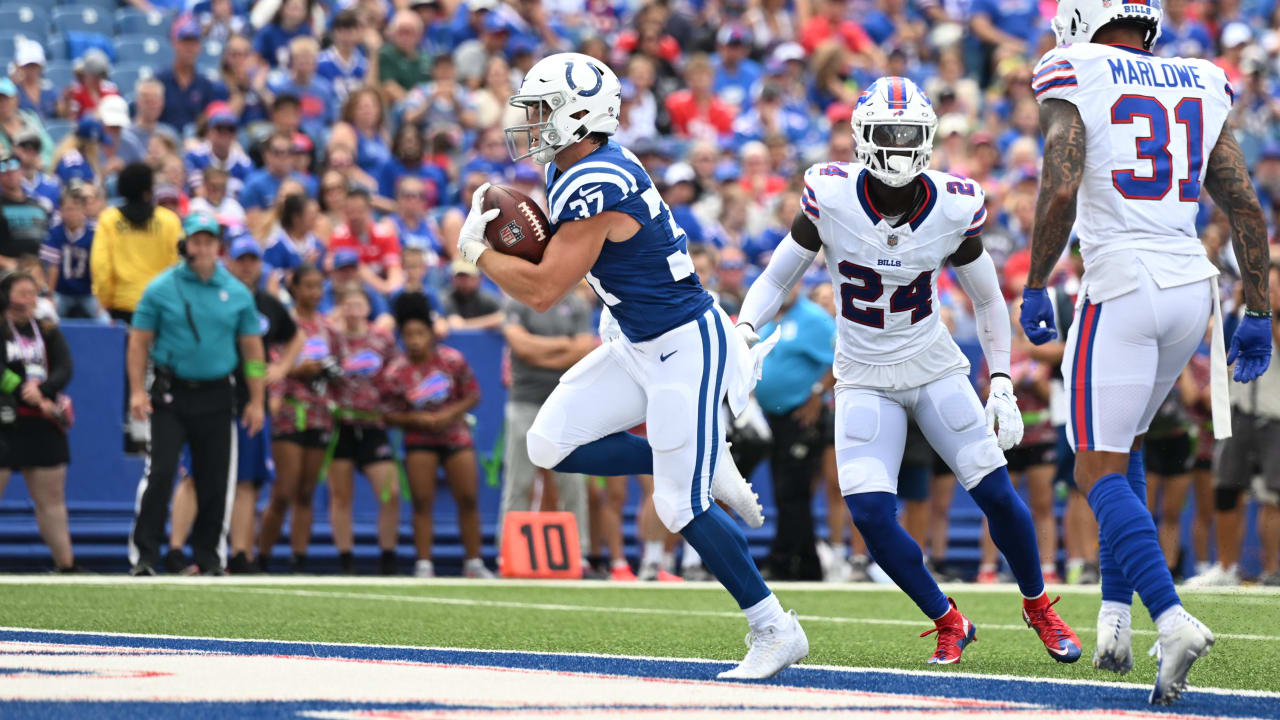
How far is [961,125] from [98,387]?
7.38 metres

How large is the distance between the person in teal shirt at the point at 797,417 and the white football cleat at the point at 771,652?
564 cm

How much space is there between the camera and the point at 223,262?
10562 millimetres

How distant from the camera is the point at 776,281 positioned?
553 centimetres

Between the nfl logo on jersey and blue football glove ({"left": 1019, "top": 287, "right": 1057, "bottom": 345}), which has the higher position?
the nfl logo on jersey

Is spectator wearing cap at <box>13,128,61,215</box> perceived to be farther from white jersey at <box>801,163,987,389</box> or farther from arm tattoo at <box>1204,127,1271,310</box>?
arm tattoo at <box>1204,127,1271,310</box>

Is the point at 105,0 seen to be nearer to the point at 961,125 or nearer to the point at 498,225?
the point at 961,125

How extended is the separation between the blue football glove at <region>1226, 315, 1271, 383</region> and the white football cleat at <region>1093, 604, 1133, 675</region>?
0.77 meters

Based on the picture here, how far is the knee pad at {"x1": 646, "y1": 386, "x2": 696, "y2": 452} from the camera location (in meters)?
4.98

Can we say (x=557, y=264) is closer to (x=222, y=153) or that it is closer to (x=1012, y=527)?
(x=1012, y=527)

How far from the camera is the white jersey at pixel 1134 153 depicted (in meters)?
4.73

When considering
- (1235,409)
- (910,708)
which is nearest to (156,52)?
(1235,409)

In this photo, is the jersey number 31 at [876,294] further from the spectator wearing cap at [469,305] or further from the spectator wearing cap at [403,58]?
the spectator wearing cap at [403,58]

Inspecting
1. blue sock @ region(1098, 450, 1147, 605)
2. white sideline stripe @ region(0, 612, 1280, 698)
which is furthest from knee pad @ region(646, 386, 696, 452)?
blue sock @ region(1098, 450, 1147, 605)

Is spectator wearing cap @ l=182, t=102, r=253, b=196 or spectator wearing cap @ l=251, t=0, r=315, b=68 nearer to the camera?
spectator wearing cap @ l=182, t=102, r=253, b=196
